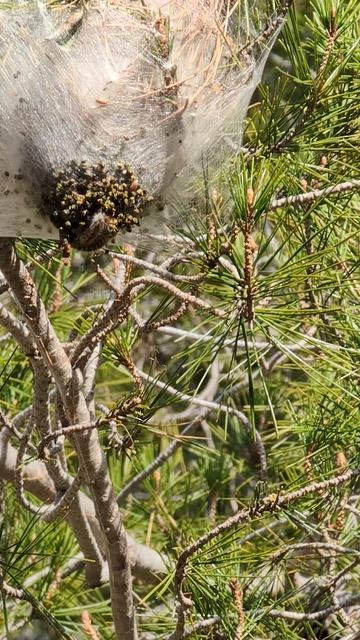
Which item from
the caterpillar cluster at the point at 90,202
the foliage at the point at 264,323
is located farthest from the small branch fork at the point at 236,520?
the caterpillar cluster at the point at 90,202

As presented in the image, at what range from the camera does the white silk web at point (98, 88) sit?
3.73 feet

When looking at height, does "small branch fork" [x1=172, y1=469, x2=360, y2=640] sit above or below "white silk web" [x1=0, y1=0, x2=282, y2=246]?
below

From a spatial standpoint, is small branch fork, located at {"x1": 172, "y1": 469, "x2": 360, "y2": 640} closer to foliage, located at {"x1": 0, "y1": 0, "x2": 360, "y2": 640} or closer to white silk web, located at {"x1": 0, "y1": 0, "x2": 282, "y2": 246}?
foliage, located at {"x1": 0, "y1": 0, "x2": 360, "y2": 640}

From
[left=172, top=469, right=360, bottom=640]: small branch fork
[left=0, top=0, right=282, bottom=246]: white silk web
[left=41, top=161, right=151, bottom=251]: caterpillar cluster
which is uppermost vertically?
[left=0, top=0, right=282, bottom=246]: white silk web

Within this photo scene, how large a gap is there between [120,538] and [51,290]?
80cm

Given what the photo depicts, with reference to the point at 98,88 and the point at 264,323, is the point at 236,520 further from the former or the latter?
the point at 98,88

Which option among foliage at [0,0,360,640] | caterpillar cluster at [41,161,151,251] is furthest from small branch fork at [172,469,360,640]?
caterpillar cluster at [41,161,151,251]

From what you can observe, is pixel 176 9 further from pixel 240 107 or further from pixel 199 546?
pixel 199 546

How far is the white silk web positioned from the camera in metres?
1.14

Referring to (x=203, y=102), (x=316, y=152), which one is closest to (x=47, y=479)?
(x=316, y=152)

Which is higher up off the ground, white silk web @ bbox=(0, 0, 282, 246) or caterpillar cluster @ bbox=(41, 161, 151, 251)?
white silk web @ bbox=(0, 0, 282, 246)

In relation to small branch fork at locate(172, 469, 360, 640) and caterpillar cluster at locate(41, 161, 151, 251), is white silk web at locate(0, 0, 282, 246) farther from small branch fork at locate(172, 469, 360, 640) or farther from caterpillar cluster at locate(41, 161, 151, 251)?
small branch fork at locate(172, 469, 360, 640)

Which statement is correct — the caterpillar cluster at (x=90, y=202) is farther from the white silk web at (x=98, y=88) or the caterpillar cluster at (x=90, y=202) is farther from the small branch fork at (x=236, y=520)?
the small branch fork at (x=236, y=520)

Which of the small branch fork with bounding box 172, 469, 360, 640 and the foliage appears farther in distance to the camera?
the small branch fork with bounding box 172, 469, 360, 640
